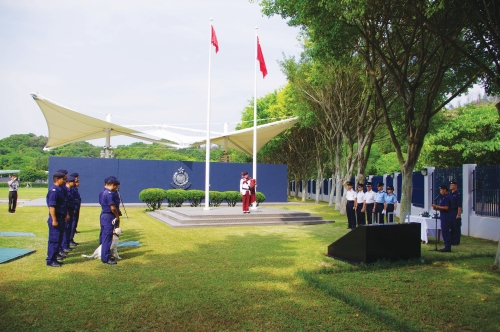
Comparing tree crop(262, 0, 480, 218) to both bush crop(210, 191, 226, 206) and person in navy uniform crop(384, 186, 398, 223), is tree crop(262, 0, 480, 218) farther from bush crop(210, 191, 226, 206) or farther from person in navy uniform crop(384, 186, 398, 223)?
bush crop(210, 191, 226, 206)

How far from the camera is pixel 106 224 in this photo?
24.0ft

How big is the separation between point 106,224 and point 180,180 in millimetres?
18442

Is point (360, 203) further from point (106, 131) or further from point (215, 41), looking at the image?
point (106, 131)

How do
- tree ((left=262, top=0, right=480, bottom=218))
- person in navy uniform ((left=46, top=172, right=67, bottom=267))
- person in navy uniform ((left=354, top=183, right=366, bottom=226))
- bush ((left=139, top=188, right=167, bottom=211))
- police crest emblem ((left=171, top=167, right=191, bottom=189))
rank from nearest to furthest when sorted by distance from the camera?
person in navy uniform ((left=46, top=172, right=67, bottom=267)) → tree ((left=262, top=0, right=480, bottom=218)) → person in navy uniform ((left=354, top=183, right=366, bottom=226)) → bush ((left=139, top=188, right=167, bottom=211)) → police crest emblem ((left=171, top=167, right=191, bottom=189))

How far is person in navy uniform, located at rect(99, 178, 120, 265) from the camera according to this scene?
7.33 meters

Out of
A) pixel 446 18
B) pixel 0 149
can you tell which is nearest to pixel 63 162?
pixel 446 18

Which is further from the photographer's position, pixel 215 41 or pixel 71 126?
pixel 71 126

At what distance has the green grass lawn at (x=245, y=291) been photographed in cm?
446

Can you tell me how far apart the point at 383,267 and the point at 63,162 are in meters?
20.7

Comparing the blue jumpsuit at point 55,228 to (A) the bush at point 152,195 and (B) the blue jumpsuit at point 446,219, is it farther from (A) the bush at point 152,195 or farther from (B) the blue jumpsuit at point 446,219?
(A) the bush at point 152,195

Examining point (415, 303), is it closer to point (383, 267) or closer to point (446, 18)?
point (383, 267)

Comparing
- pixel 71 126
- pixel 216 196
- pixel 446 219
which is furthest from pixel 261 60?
pixel 71 126

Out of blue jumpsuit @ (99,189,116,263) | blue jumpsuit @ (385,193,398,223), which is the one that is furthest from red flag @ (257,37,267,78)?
blue jumpsuit @ (99,189,116,263)

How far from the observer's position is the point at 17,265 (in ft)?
22.8
